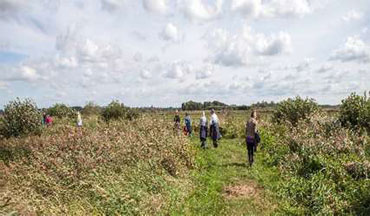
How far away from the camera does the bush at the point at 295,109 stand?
2864 cm

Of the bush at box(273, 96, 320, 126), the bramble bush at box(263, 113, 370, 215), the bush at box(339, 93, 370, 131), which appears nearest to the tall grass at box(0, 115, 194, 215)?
the bramble bush at box(263, 113, 370, 215)

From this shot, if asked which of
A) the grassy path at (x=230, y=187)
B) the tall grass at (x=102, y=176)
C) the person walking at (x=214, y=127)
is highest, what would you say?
the person walking at (x=214, y=127)

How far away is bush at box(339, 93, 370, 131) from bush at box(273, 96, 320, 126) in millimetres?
5487

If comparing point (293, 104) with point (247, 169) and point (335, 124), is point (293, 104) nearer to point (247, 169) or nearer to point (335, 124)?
point (335, 124)

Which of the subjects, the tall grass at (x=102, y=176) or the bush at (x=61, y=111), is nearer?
the tall grass at (x=102, y=176)

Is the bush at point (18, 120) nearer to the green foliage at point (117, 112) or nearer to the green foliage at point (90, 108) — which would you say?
the green foliage at point (117, 112)

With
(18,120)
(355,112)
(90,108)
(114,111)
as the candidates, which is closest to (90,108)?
(90,108)

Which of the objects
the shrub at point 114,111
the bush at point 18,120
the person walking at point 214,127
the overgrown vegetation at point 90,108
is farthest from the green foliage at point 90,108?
the person walking at point 214,127

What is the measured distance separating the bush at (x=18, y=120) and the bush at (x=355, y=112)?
1934 cm

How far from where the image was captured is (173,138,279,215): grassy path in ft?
37.3

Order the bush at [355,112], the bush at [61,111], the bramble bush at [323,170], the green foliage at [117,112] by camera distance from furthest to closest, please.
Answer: the bush at [61,111] → the green foliage at [117,112] → the bush at [355,112] → the bramble bush at [323,170]

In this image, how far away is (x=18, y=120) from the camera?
28.1 metres

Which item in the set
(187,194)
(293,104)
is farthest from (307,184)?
(293,104)

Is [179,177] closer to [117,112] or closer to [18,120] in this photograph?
[18,120]
